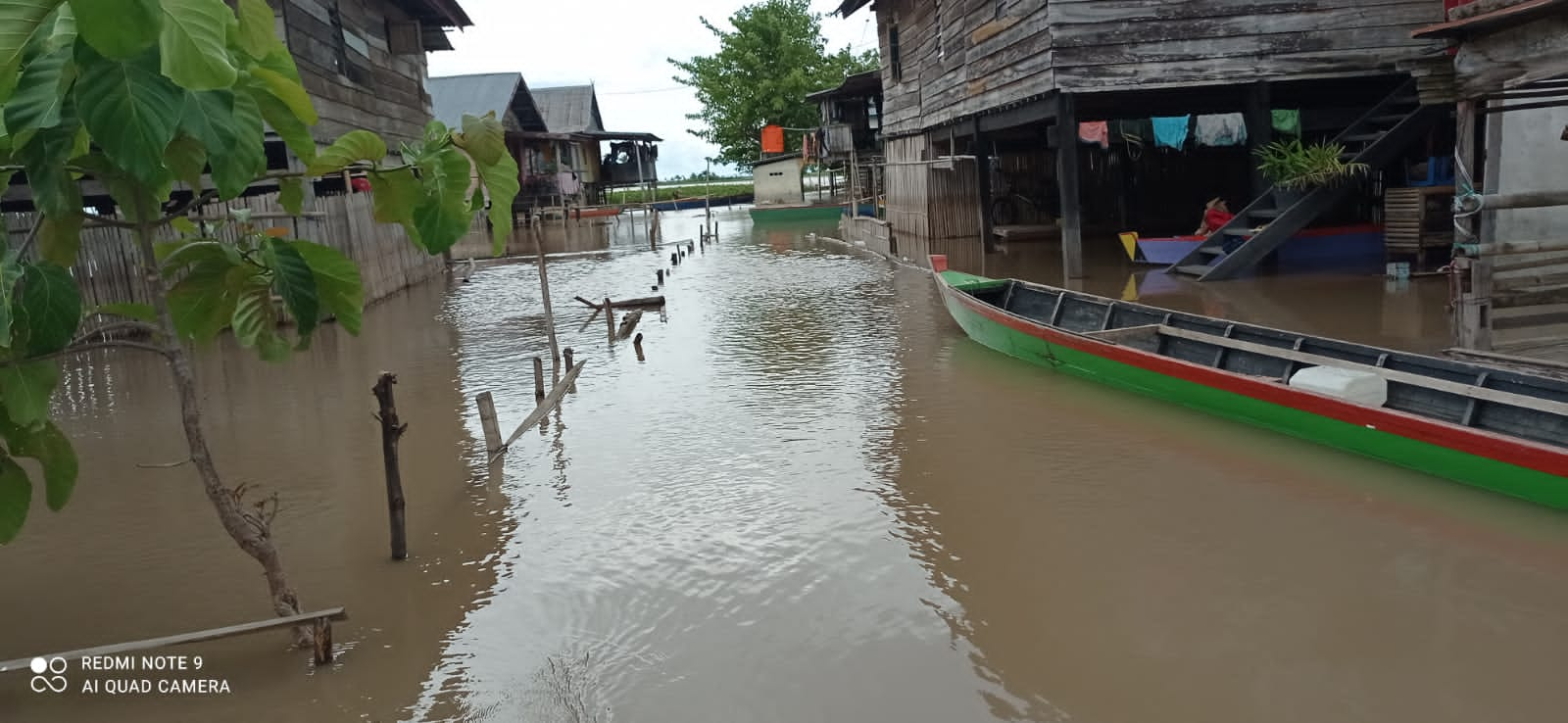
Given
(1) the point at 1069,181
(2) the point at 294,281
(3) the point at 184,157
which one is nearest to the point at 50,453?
(2) the point at 294,281

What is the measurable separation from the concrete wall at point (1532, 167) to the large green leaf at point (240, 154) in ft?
33.4

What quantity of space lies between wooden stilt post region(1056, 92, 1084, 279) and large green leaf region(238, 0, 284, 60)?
11796mm

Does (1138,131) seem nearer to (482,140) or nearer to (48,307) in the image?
(482,140)

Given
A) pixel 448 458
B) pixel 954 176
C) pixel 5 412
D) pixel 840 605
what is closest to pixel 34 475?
pixel 448 458

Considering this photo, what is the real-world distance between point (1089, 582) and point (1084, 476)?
1.73m

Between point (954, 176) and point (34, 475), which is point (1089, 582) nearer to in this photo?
point (34, 475)

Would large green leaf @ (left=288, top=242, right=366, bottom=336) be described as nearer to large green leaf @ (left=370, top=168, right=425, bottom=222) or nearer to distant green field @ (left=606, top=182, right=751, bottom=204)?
large green leaf @ (left=370, top=168, right=425, bottom=222)

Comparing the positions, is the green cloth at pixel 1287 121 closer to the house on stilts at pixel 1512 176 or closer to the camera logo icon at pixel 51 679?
the house on stilts at pixel 1512 176

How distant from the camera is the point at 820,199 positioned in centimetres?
4284

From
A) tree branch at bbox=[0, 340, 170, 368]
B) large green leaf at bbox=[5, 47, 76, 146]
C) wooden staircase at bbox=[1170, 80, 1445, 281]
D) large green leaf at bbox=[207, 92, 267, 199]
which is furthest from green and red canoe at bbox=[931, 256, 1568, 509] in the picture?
large green leaf at bbox=[5, 47, 76, 146]

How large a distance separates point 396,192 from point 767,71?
45479 mm

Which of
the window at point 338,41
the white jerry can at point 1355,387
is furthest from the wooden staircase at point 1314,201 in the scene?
the window at point 338,41

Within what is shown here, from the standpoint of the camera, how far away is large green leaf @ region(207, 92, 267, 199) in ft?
11.7

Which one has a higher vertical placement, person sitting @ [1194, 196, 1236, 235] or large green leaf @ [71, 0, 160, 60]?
large green leaf @ [71, 0, 160, 60]
